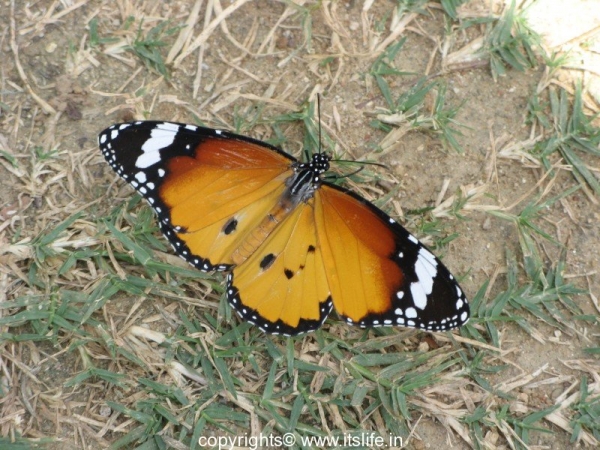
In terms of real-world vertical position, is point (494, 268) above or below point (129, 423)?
above

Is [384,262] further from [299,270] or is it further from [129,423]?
[129,423]

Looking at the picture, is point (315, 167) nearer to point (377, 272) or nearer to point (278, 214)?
point (278, 214)

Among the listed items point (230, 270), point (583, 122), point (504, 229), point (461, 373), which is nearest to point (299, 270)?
point (230, 270)

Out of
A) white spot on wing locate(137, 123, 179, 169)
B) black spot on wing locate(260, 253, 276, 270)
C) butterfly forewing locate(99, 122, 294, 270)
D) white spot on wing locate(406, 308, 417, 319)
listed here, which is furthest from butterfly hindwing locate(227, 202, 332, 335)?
white spot on wing locate(137, 123, 179, 169)

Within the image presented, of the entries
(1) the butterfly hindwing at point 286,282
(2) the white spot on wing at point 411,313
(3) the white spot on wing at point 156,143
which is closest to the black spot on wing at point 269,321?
(1) the butterfly hindwing at point 286,282

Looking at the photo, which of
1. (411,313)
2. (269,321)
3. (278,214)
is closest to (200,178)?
(278,214)

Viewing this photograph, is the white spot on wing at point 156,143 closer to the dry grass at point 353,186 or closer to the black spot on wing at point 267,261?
the dry grass at point 353,186

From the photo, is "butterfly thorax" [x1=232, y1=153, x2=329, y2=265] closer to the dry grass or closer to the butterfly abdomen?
the butterfly abdomen
